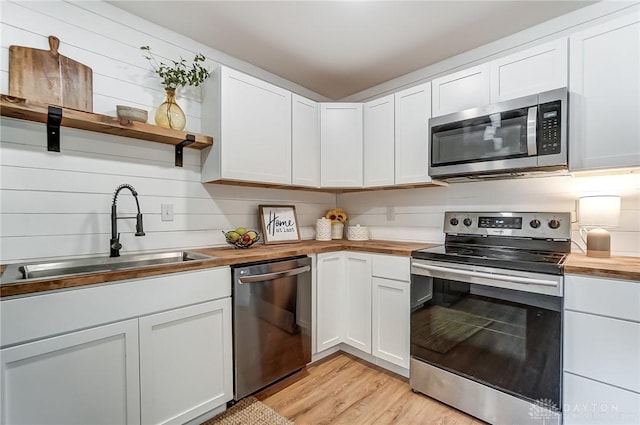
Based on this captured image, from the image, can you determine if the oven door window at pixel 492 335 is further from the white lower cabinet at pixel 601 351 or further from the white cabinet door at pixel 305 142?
the white cabinet door at pixel 305 142

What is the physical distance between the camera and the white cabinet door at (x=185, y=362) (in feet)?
4.69

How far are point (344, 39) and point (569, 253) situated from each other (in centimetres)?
208

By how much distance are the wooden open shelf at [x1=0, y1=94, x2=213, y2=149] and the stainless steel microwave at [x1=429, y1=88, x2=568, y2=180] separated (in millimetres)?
1643

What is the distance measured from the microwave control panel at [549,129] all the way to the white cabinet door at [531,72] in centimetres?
15

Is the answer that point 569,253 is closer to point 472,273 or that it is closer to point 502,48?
point 472,273

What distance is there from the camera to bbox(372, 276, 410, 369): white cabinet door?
2.05 m

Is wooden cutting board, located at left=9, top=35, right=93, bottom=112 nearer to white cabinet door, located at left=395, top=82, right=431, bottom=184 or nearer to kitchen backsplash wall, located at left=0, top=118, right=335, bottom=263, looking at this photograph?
kitchen backsplash wall, located at left=0, top=118, right=335, bottom=263

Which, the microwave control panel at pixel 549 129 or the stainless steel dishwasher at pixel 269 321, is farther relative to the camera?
the stainless steel dishwasher at pixel 269 321

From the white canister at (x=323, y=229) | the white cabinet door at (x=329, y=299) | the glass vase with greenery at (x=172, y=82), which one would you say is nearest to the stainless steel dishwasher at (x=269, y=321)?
the white cabinet door at (x=329, y=299)

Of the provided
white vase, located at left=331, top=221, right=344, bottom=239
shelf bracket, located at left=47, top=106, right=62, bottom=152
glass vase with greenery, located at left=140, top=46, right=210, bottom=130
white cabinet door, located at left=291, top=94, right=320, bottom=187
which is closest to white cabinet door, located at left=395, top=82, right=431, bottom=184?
white cabinet door, located at left=291, top=94, right=320, bottom=187

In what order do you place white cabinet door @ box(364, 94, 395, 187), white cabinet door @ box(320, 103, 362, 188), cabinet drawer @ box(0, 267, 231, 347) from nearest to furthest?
cabinet drawer @ box(0, 267, 231, 347) < white cabinet door @ box(364, 94, 395, 187) < white cabinet door @ box(320, 103, 362, 188)

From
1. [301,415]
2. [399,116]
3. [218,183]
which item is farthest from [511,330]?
[218,183]

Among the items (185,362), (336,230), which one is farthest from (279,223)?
(185,362)

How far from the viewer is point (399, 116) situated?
7.75ft
